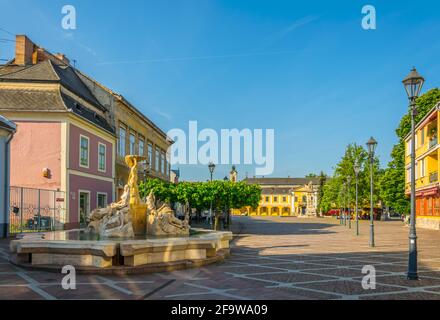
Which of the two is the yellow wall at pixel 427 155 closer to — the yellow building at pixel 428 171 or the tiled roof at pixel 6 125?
the yellow building at pixel 428 171

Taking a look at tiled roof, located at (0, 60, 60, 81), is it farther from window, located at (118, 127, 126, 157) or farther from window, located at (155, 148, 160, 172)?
window, located at (155, 148, 160, 172)

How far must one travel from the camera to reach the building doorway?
26375 mm

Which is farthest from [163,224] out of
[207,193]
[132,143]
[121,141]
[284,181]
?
[284,181]

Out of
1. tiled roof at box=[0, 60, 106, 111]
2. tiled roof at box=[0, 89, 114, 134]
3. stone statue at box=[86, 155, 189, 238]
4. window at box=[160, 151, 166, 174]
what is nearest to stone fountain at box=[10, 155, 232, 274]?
stone statue at box=[86, 155, 189, 238]

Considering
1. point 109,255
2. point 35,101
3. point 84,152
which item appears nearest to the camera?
point 109,255

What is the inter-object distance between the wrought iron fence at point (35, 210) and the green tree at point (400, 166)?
3458 cm

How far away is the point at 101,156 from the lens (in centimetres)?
2986

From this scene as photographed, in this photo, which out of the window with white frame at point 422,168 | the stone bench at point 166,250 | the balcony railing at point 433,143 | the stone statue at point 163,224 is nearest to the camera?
the stone bench at point 166,250

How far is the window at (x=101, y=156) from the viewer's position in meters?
29.3

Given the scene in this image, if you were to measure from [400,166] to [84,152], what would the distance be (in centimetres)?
3588

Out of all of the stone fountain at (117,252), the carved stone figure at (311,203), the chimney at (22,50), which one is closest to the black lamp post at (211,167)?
the stone fountain at (117,252)

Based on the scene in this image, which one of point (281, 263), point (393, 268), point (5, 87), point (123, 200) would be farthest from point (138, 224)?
point (5, 87)

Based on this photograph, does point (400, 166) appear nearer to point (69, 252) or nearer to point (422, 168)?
point (422, 168)

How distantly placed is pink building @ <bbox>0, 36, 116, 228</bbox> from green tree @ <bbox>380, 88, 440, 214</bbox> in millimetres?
32327
